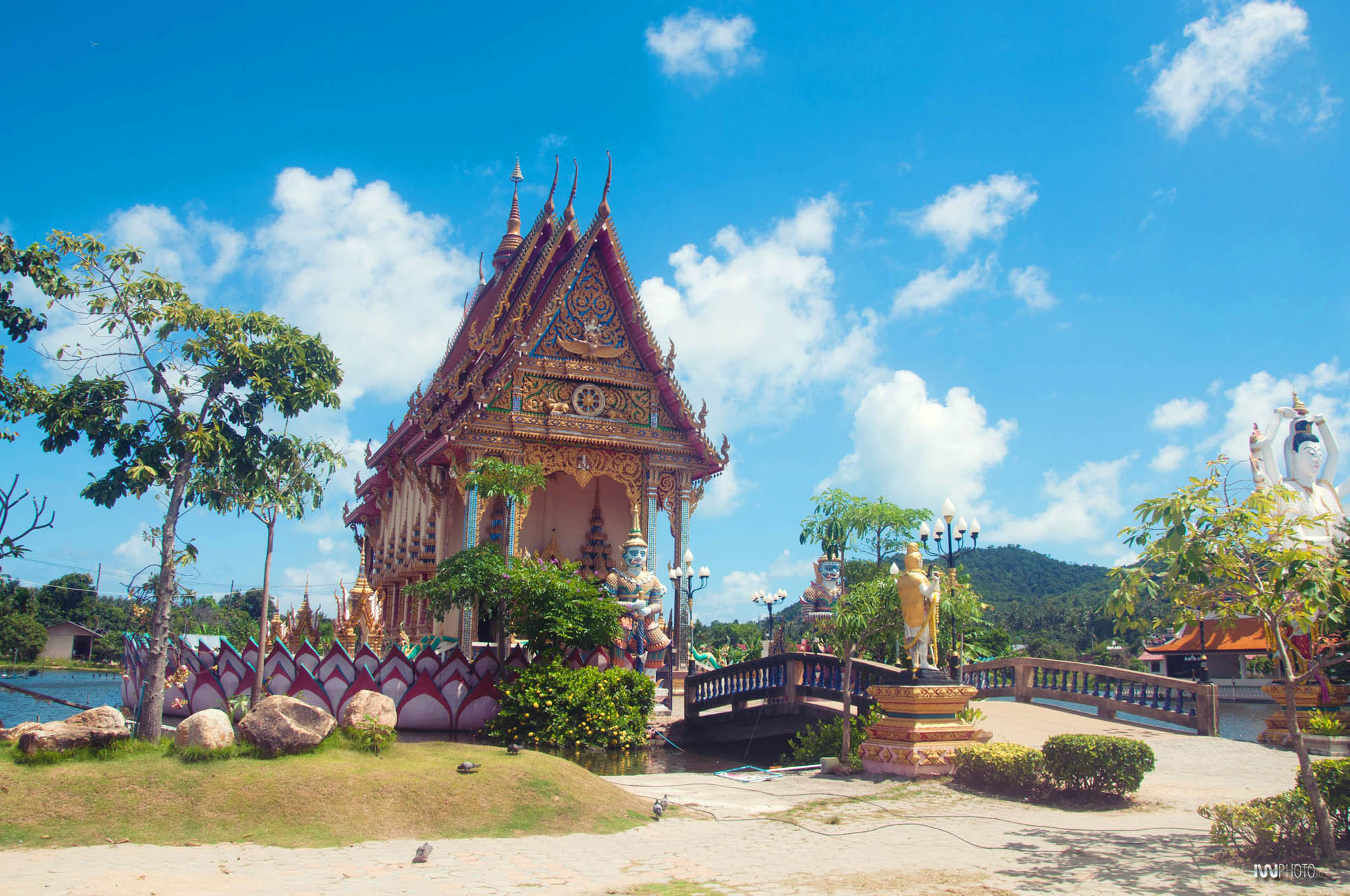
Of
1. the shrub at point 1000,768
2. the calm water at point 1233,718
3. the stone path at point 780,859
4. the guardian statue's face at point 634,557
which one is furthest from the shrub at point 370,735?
Answer: the calm water at point 1233,718

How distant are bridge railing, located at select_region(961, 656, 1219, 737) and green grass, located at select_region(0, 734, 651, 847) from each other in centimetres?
1026

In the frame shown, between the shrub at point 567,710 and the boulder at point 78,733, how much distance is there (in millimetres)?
6290

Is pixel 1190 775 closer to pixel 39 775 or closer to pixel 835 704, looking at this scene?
pixel 835 704

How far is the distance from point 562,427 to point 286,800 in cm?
1287

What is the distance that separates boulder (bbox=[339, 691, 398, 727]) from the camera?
8.41 metres

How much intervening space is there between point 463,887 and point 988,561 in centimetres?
8577

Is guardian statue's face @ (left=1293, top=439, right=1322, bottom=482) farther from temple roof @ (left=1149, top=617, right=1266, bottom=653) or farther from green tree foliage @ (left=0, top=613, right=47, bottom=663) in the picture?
green tree foliage @ (left=0, top=613, right=47, bottom=663)

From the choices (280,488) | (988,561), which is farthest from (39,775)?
(988,561)

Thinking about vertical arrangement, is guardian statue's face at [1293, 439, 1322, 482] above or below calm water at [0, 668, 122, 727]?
above

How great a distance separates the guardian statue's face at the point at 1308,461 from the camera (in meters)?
17.4

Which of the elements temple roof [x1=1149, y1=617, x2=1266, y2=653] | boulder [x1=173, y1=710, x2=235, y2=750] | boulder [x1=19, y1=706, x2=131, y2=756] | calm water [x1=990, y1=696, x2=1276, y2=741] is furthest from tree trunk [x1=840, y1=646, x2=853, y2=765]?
temple roof [x1=1149, y1=617, x2=1266, y2=653]

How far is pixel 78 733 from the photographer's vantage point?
7.38m

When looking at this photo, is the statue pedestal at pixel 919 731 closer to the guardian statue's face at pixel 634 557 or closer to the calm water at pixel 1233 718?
the calm water at pixel 1233 718

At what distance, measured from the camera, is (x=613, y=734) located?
13508mm
